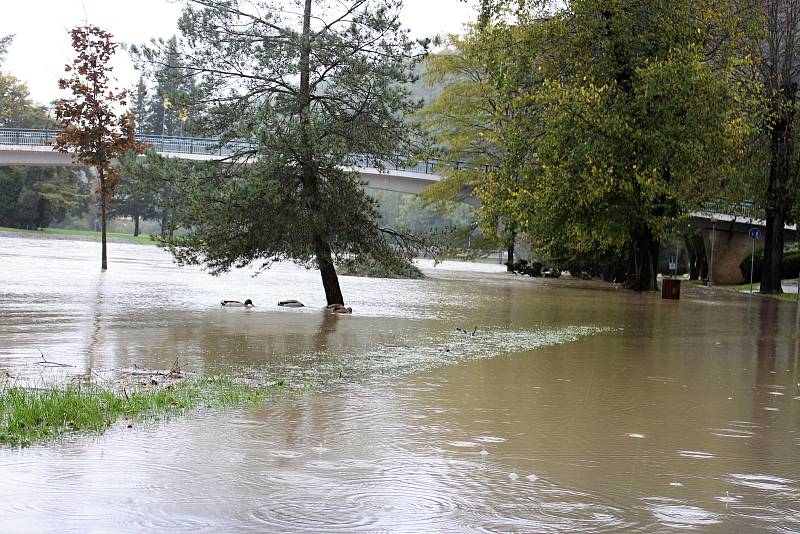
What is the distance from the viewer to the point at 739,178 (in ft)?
131

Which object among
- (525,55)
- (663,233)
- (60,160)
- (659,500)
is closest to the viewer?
(659,500)

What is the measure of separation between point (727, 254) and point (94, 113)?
37.8 m

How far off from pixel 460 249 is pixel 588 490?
5289 centimetres

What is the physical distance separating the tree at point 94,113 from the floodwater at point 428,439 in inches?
846

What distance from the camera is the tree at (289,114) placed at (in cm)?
2270

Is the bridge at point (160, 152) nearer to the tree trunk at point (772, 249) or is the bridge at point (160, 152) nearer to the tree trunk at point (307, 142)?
the tree trunk at point (772, 249)

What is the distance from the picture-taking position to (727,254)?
6025 cm

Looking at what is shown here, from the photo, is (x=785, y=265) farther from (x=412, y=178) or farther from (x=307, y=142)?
(x=307, y=142)

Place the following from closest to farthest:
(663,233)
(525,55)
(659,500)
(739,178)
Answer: (659,500) → (525,55) → (663,233) → (739,178)

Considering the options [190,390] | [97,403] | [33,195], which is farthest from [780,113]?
[33,195]

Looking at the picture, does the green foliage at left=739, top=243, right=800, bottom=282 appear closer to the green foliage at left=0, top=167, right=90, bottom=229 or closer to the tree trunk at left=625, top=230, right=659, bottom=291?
the tree trunk at left=625, top=230, right=659, bottom=291

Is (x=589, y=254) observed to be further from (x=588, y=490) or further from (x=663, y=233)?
(x=588, y=490)

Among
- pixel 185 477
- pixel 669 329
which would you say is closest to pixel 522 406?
pixel 185 477

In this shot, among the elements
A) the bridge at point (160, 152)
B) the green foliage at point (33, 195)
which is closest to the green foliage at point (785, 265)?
the bridge at point (160, 152)
